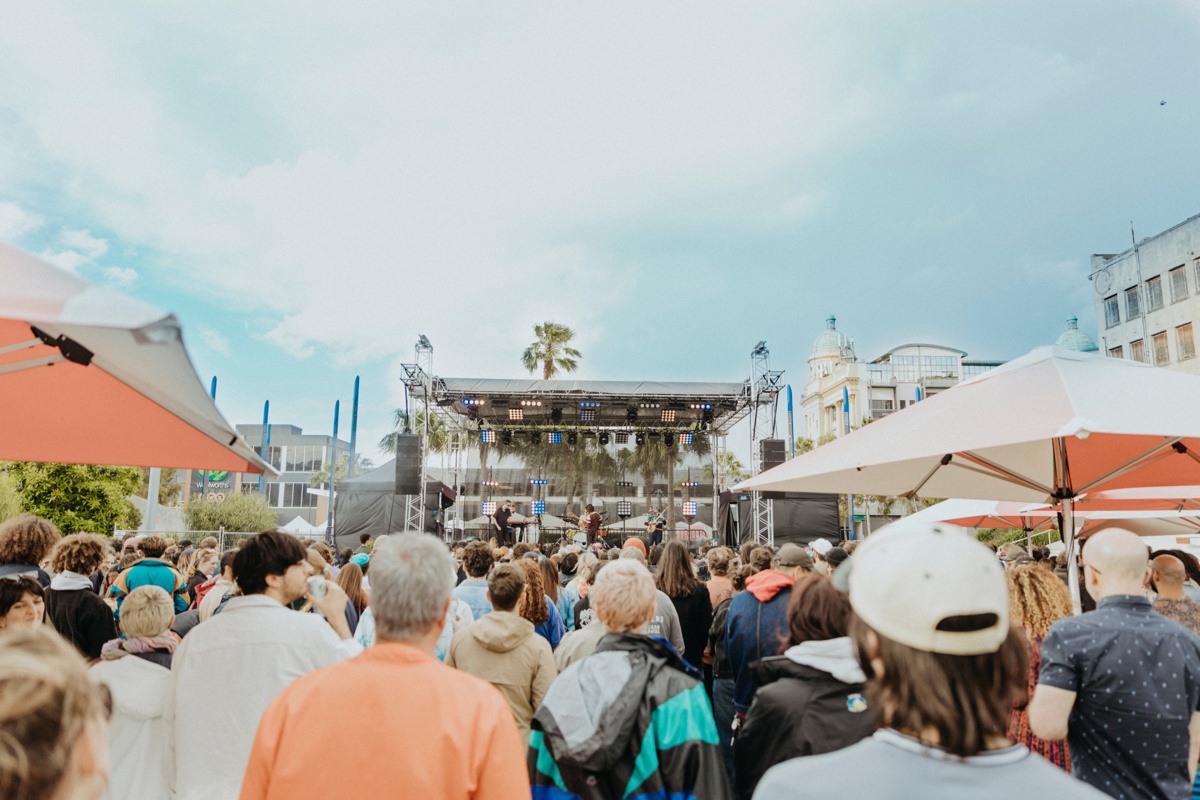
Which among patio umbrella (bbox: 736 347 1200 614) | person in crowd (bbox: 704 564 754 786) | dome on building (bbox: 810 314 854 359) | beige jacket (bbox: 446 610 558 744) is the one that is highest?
dome on building (bbox: 810 314 854 359)

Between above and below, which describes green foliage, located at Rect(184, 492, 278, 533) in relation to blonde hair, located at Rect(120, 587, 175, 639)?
below

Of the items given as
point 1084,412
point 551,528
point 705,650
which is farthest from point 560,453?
point 1084,412

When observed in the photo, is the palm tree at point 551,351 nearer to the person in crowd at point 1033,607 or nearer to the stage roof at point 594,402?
the stage roof at point 594,402

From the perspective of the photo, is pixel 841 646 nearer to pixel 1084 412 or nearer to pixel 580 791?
pixel 580 791

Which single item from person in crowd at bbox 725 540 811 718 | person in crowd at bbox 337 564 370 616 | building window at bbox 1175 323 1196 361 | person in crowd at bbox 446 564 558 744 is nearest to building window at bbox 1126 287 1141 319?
building window at bbox 1175 323 1196 361

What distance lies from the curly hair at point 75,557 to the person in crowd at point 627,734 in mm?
2928

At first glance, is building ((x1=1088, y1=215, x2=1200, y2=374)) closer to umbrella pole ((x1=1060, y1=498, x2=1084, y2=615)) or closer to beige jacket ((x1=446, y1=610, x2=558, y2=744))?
umbrella pole ((x1=1060, y1=498, x2=1084, y2=615))

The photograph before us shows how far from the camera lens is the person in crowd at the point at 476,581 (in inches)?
179

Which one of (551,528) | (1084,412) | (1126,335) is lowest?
(551,528)

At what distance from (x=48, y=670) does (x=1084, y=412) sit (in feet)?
11.0

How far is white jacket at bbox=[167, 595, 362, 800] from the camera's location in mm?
2359

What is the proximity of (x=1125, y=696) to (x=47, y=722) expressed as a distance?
8.85 feet

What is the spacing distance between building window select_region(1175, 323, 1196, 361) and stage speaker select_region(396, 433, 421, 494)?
1245 inches

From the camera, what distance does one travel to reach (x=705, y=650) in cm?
510
